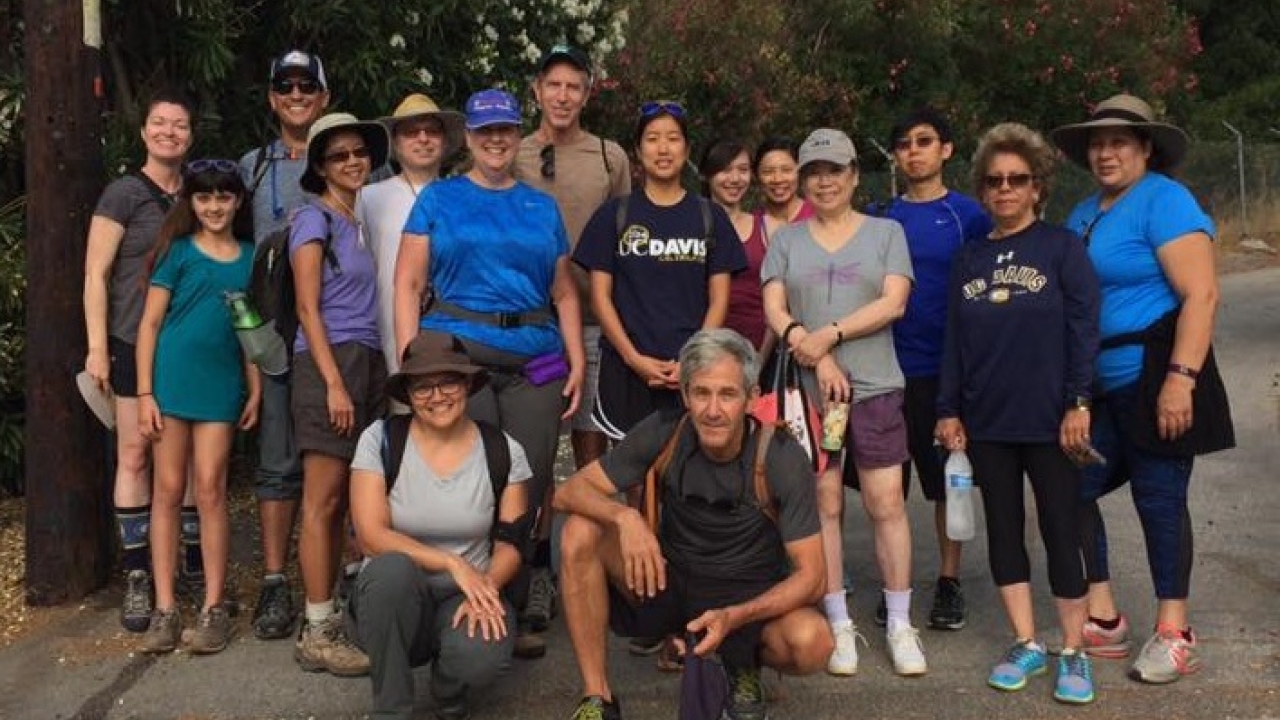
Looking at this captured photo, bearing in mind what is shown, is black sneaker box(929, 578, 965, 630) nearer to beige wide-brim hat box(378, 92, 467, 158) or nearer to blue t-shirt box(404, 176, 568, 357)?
blue t-shirt box(404, 176, 568, 357)

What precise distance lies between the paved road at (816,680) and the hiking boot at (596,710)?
0.18 m

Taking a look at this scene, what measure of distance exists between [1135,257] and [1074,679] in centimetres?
139

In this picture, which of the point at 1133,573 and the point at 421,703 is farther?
the point at 1133,573

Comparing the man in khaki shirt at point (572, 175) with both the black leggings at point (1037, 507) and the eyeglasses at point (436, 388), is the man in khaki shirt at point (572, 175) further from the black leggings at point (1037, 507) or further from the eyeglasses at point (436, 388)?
the black leggings at point (1037, 507)

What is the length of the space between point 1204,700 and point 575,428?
2.43 meters

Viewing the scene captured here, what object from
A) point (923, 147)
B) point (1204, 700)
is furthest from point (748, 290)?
point (1204, 700)

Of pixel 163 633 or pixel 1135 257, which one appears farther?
pixel 163 633

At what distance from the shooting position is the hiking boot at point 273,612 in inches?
196

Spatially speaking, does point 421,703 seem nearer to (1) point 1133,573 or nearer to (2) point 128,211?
(2) point 128,211

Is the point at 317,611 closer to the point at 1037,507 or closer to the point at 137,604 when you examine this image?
the point at 137,604

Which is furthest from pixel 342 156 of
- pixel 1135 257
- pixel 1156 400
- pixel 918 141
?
pixel 1156 400

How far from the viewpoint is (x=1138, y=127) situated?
4383 millimetres

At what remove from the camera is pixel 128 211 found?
16.3 ft

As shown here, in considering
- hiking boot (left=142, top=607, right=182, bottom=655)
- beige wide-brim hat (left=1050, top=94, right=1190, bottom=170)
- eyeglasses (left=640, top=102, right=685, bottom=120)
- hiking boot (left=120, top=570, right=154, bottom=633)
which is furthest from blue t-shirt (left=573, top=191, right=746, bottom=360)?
hiking boot (left=120, top=570, right=154, bottom=633)
